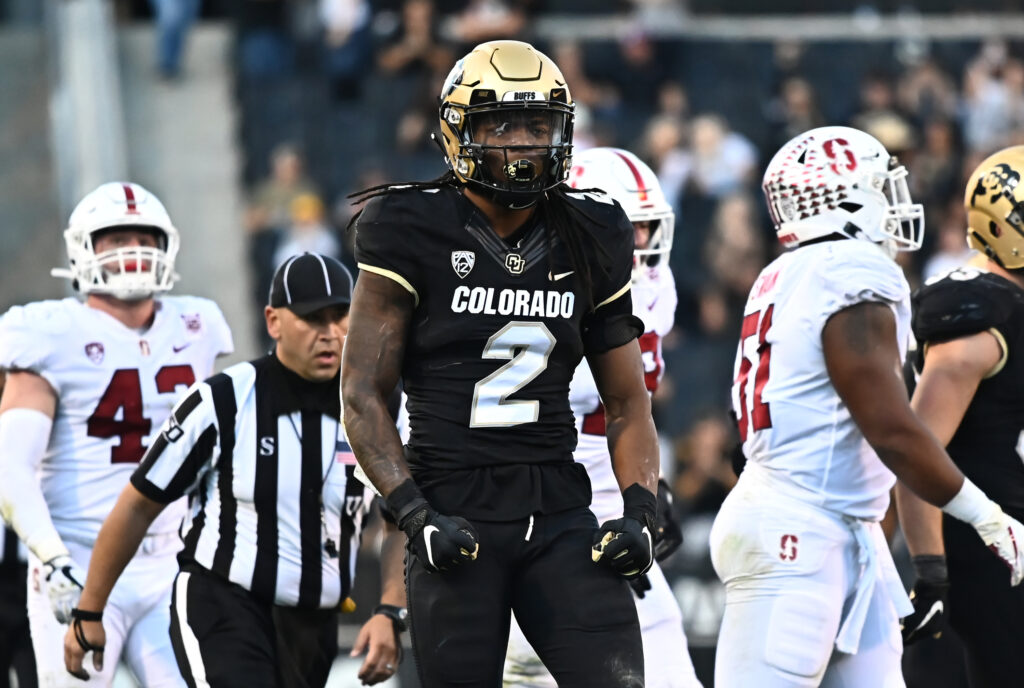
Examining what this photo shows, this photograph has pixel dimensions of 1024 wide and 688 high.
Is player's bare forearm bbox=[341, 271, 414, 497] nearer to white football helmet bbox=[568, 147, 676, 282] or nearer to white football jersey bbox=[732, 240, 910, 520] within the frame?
white football jersey bbox=[732, 240, 910, 520]

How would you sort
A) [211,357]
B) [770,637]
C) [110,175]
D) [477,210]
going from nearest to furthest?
[477,210], [770,637], [211,357], [110,175]

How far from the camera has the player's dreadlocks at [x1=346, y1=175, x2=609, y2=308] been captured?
12.6 feet

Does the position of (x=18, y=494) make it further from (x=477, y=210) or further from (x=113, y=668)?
(x=477, y=210)

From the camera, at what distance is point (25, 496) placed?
523cm

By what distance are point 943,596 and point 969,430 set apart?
1.59 feet

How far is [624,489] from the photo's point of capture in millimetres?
3904

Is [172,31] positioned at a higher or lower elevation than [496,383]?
higher

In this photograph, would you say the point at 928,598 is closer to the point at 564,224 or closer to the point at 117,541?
the point at 564,224

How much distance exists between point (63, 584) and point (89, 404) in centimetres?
65

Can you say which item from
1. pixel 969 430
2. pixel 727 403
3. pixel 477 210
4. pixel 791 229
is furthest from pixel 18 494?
pixel 727 403

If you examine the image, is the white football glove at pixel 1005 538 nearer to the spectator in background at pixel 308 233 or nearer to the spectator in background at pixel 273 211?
the spectator in background at pixel 308 233

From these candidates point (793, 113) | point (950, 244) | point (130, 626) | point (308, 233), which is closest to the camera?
point (130, 626)

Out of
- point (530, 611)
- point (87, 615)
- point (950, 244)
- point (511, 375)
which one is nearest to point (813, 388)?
point (511, 375)

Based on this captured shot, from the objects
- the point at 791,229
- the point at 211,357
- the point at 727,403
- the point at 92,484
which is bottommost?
the point at 727,403
